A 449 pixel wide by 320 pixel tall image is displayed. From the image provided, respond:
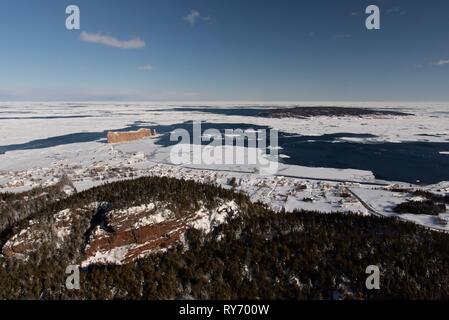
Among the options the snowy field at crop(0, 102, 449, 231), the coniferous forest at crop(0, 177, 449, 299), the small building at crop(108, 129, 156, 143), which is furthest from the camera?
the small building at crop(108, 129, 156, 143)

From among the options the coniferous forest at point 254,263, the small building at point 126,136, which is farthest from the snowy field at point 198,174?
the coniferous forest at point 254,263

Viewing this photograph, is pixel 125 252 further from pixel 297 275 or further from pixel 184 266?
pixel 297 275

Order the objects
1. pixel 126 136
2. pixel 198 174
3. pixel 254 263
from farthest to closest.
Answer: pixel 126 136 < pixel 198 174 < pixel 254 263

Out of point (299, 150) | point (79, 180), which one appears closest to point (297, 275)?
point (79, 180)

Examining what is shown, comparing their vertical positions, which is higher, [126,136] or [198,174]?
[126,136]

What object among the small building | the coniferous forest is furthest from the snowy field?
the coniferous forest

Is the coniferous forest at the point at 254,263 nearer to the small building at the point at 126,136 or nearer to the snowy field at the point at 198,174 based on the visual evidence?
the snowy field at the point at 198,174

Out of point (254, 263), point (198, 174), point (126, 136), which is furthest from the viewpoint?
point (126, 136)

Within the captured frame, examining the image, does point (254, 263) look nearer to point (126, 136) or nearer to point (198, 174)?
point (198, 174)

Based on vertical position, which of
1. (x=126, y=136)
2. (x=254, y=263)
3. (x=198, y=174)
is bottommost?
(x=254, y=263)

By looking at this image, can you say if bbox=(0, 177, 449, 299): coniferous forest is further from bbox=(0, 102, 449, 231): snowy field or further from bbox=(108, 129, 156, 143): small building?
bbox=(108, 129, 156, 143): small building

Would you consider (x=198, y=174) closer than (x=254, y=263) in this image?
No

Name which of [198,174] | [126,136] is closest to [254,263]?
[198,174]
